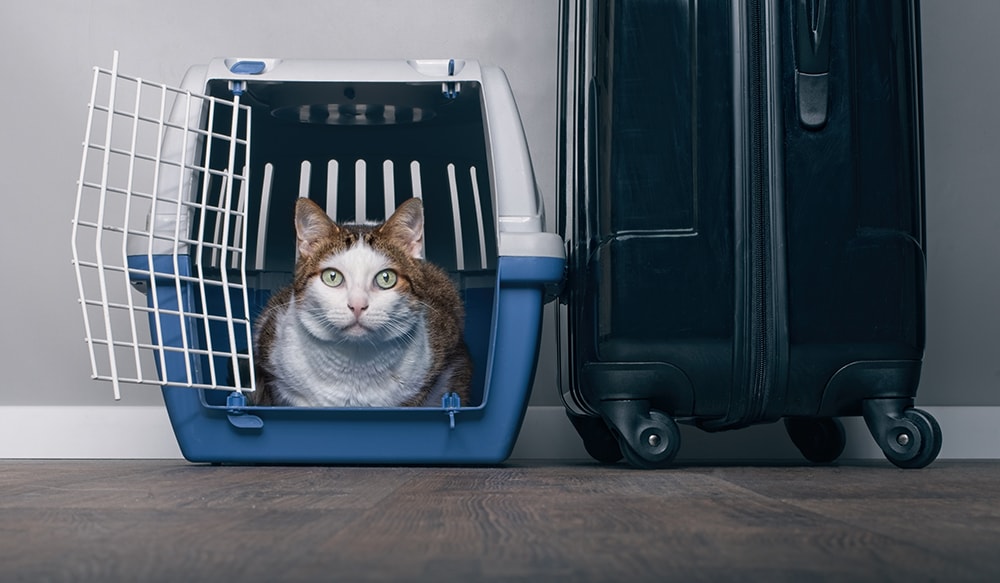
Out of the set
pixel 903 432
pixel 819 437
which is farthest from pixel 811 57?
pixel 819 437

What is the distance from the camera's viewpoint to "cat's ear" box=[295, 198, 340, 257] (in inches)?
62.4

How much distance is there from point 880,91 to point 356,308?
869mm

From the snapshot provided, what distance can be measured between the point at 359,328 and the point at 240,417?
23 cm

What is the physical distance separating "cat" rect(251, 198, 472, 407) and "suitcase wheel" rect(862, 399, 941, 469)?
68 cm

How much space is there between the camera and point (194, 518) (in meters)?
0.77

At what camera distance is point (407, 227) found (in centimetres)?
162

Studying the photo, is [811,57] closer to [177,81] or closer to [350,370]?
[350,370]

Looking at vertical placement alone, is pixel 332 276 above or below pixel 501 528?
above

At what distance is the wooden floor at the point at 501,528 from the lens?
0.54 m

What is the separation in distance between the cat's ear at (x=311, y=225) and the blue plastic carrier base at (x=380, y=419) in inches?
8.9

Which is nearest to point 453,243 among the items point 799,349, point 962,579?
point 799,349

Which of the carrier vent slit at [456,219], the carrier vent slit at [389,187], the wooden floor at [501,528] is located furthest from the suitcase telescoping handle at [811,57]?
the carrier vent slit at [389,187]

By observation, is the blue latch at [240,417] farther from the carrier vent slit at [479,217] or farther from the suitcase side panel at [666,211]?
the carrier vent slit at [479,217]

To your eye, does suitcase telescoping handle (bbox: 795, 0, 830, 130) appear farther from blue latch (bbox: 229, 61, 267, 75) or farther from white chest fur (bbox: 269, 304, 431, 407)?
blue latch (bbox: 229, 61, 267, 75)
